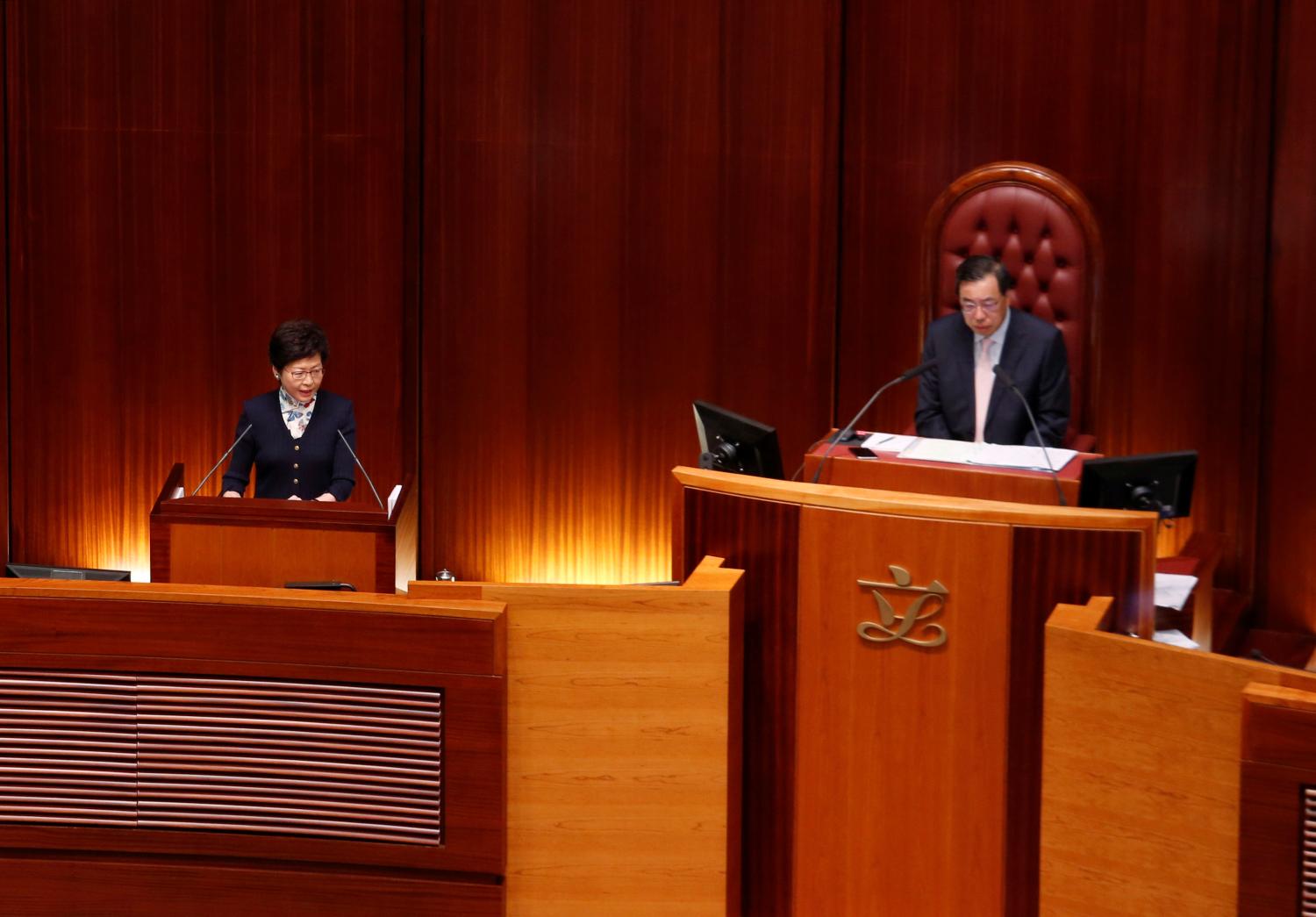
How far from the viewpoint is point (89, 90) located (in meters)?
5.17

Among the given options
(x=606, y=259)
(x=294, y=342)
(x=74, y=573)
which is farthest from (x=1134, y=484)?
(x=606, y=259)

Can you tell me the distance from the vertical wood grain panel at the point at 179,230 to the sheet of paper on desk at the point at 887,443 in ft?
6.68

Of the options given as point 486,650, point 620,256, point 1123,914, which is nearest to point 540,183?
point 620,256

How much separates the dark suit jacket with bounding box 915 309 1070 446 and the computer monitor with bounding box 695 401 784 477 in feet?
3.88

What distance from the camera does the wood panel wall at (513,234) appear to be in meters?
4.97

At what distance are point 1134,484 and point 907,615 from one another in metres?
0.65

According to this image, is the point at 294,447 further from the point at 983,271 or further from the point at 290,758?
the point at 983,271

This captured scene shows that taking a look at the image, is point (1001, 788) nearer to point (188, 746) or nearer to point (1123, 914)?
point (1123, 914)

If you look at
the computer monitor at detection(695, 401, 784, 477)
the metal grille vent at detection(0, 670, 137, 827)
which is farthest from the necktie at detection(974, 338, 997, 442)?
the metal grille vent at detection(0, 670, 137, 827)

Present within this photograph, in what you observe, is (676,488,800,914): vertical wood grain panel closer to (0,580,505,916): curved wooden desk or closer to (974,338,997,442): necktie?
(0,580,505,916): curved wooden desk

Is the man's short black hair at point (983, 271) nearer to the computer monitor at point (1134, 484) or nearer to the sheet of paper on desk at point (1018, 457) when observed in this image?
the sheet of paper on desk at point (1018, 457)

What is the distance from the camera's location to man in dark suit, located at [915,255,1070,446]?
4176 millimetres

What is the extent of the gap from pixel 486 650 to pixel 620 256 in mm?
2891

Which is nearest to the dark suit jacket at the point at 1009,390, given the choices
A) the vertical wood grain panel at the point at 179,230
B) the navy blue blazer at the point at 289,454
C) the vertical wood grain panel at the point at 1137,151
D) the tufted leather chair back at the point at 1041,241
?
the tufted leather chair back at the point at 1041,241
